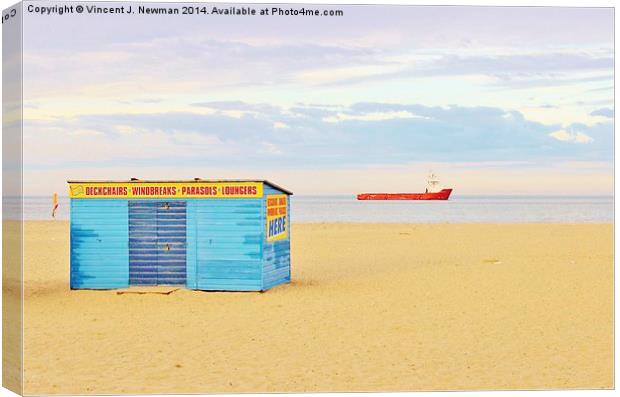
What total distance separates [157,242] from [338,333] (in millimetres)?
5484

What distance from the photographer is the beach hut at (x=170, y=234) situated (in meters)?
16.6

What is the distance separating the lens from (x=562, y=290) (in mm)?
17781

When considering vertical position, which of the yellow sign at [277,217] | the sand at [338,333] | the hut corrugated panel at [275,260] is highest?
the yellow sign at [277,217]

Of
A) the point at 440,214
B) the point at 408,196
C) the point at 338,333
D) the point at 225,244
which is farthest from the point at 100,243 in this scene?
the point at 408,196

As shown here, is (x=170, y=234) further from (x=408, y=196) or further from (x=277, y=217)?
(x=408, y=196)

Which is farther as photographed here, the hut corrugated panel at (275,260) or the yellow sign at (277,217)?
the yellow sign at (277,217)

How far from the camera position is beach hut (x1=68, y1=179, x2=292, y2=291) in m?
16.6

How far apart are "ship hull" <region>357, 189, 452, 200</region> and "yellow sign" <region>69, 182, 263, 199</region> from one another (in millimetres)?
81827

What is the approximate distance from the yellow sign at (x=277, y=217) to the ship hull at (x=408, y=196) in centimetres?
7998

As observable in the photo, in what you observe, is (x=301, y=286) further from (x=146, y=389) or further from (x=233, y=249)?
(x=146, y=389)

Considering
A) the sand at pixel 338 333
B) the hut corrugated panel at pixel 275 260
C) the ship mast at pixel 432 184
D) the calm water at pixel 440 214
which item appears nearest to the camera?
the sand at pixel 338 333

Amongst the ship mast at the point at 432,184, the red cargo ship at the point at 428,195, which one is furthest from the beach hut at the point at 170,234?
the ship mast at the point at 432,184

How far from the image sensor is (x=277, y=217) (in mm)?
17688

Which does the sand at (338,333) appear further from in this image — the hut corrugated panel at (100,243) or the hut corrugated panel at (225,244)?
the hut corrugated panel at (100,243)
